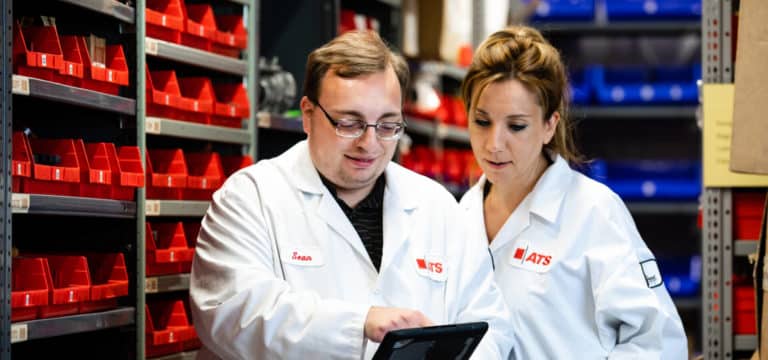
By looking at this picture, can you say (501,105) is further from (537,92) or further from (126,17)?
(126,17)

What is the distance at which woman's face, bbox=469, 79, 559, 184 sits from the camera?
11.5 feet

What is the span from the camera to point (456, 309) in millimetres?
3076

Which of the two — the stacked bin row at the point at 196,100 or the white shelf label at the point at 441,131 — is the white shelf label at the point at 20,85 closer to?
the stacked bin row at the point at 196,100

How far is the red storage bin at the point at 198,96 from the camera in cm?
434

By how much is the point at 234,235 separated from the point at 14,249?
1194mm

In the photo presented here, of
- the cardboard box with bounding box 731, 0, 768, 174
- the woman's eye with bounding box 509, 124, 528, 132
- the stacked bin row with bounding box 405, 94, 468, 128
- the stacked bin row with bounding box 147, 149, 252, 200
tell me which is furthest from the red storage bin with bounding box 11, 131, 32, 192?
the stacked bin row with bounding box 405, 94, 468, 128

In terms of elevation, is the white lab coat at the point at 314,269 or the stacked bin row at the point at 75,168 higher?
the stacked bin row at the point at 75,168

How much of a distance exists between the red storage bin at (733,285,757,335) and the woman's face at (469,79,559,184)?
109 centimetres

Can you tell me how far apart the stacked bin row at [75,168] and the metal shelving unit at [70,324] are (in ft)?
1.20

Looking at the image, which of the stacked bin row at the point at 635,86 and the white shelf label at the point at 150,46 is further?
the stacked bin row at the point at 635,86

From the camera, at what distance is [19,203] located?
3.28 metres

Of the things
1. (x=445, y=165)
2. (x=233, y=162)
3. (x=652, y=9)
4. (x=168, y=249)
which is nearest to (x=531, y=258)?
(x=168, y=249)

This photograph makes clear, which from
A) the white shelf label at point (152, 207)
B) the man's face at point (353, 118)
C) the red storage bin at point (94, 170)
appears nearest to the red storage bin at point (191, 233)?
the white shelf label at point (152, 207)

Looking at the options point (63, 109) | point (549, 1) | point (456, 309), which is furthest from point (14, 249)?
point (549, 1)
